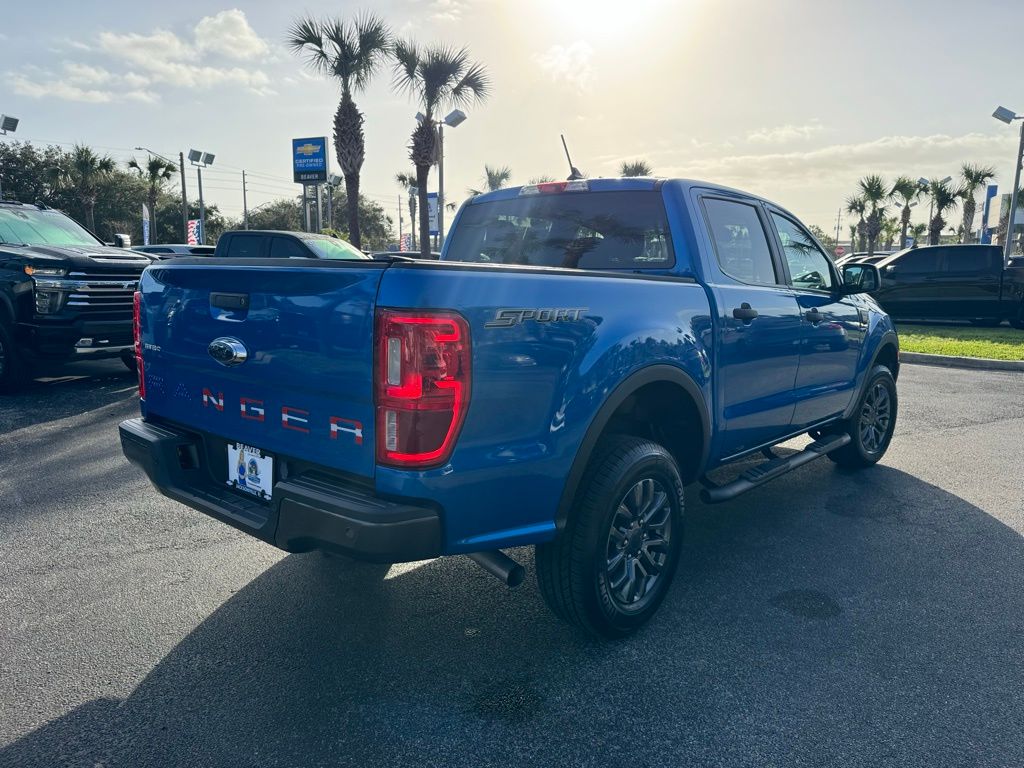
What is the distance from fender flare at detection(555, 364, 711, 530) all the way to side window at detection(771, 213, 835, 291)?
1.61 meters

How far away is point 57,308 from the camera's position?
7.48 meters

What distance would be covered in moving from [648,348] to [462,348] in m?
0.99

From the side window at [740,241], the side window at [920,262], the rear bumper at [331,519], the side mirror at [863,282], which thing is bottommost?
the rear bumper at [331,519]

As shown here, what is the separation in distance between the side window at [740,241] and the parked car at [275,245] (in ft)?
26.0

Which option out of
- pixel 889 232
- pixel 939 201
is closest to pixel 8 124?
pixel 939 201

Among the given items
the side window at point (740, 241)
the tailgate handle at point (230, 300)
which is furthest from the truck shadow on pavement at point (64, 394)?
the side window at point (740, 241)

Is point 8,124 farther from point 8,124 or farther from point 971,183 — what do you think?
point 971,183

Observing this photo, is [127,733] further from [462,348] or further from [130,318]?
[130,318]

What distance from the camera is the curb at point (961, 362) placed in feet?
34.1

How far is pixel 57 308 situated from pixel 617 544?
6958 millimetres

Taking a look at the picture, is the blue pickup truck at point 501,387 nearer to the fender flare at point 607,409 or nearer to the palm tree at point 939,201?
the fender flare at point 607,409

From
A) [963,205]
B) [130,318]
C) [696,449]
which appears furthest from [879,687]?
[963,205]

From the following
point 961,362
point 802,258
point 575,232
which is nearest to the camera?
point 575,232

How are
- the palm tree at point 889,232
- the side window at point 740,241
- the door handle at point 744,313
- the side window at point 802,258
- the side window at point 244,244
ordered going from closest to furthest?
1. the door handle at point 744,313
2. the side window at point 740,241
3. the side window at point 802,258
4. the side window at point 244,244
5. the palm tree at point 889,232
